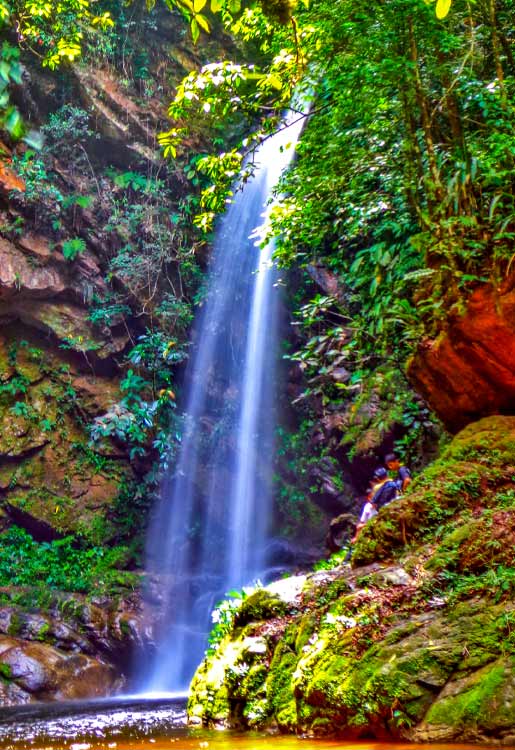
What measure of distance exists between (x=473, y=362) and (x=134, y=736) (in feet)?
13.4

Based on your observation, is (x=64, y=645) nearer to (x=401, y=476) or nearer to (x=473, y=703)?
(x=401, y=476)

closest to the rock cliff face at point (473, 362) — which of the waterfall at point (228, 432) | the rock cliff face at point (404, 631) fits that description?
the rock cliff face at point (404, 631)

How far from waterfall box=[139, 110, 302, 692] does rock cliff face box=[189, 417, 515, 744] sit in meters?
8.17

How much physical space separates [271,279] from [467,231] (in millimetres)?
10435

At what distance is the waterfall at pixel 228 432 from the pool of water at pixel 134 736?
7167 millimetres

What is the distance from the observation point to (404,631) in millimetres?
3504

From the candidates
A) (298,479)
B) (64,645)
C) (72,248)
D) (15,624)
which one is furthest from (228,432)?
(15,624)

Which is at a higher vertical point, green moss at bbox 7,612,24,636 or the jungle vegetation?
the jungle vegetation

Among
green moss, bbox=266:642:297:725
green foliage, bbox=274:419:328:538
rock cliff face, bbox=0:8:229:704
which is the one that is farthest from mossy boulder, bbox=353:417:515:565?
green foliage, bbox=274:419:328:538

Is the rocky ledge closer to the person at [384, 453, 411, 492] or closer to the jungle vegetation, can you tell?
the person at [384, 453, 411, 492]

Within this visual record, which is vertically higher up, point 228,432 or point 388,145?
point 228,432

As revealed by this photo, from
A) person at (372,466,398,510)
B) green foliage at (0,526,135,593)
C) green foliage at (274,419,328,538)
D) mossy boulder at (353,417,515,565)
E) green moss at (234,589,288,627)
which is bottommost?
green moss at (234,589,288,627)

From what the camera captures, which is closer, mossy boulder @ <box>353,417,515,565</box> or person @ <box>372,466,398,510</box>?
mossy boulder @ <box>353,417,515,565</box>

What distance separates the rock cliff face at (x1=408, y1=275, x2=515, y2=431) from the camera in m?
5.40
